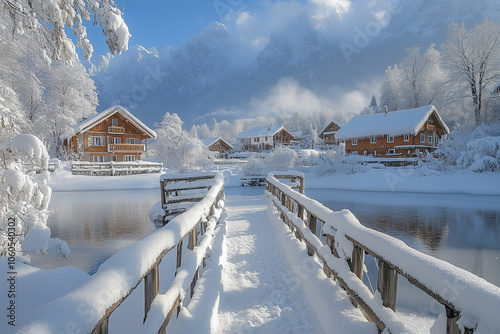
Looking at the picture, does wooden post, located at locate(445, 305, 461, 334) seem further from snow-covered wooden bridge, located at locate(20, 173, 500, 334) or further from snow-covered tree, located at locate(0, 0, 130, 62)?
snow-covered tree, located at locate(0, 0, 130, 62)

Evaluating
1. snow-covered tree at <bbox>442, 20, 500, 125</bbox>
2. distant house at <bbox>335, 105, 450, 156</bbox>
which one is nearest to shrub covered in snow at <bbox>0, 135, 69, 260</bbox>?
distant house at <bbox>335, 105, 450, 156</bbox>

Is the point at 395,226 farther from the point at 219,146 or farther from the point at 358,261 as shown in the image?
the point at 219,146

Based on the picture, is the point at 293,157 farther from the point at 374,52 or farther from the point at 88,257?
the point at 374,52

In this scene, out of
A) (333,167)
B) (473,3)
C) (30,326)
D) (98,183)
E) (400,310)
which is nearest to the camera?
(30,326)

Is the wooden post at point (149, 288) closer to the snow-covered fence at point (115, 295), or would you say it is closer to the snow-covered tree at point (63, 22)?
the snow-covered fence at point (115, 295)

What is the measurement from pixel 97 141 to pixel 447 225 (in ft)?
121

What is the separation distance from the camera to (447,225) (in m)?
12.0

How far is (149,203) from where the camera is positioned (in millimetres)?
17906

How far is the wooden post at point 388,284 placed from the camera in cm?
218

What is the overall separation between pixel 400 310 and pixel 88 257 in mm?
8154

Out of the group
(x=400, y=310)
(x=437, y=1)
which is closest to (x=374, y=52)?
(x=437, y=1)

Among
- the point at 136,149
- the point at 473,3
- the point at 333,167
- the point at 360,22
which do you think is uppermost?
the point at 473,3

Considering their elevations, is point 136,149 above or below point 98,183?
above

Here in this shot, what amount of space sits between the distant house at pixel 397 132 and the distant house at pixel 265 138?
2722cm
